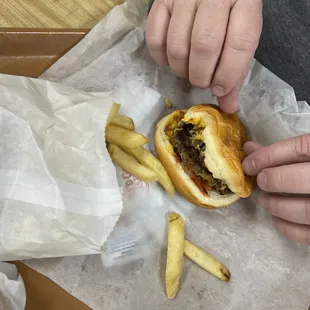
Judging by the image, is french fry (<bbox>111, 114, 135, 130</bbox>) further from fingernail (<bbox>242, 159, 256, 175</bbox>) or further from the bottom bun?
fingernail (<bbox>242, 159, 256, 175</bbox>)

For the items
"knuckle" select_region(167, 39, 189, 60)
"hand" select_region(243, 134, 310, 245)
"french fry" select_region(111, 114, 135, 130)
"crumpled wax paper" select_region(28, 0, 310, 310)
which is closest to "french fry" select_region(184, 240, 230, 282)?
"crumpled wax paper" select_region(28, 0, 310, 310)

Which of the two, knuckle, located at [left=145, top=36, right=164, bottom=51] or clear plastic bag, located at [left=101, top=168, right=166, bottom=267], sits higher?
knuckle, located at [left=145, top=36, right=164, bottom=51]

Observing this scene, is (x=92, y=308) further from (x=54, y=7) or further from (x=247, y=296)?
(x=54, y=7)

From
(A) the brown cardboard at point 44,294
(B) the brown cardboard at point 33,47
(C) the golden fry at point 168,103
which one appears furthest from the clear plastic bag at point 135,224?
(B) the brown cardboard at point 33,47

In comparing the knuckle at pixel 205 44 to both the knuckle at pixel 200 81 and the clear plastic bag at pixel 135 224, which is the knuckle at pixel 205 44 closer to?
the knuckle at pixel 200 81

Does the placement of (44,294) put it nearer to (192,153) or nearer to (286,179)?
(192,153)

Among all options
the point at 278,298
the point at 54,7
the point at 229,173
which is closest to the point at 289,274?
the point at 278,298

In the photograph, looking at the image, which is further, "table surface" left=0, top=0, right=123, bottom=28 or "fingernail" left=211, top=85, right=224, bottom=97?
"table surface" left=0, top=0, right=123, bottom=28
